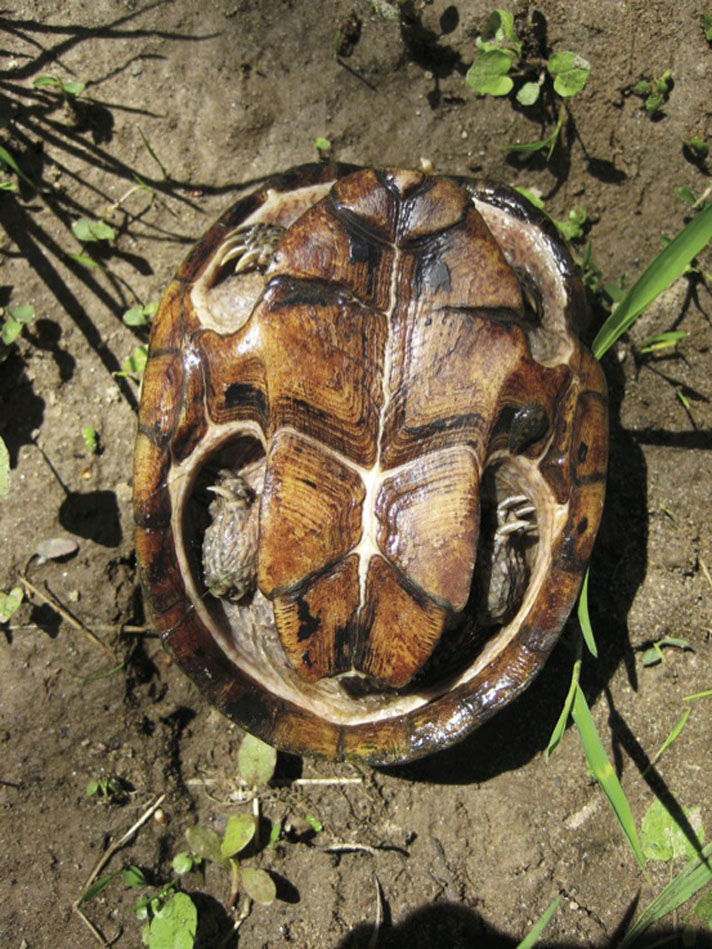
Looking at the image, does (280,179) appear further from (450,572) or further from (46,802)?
(46,802)

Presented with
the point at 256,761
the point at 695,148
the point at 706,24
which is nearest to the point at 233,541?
the point at 256,761

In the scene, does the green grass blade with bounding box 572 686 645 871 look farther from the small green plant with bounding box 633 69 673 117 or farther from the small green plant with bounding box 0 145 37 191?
the small green plant with bounding box 0 145 37 191

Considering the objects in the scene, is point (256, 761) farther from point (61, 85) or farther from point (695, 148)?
point (695, 148)

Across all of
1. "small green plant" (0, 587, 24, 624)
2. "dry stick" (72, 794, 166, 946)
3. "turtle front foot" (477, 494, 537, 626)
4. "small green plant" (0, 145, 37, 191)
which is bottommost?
"dry stick" (72, 794, 166, 946)

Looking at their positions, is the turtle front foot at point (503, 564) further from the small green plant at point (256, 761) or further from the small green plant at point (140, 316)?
the small green plant at point (140, 316)

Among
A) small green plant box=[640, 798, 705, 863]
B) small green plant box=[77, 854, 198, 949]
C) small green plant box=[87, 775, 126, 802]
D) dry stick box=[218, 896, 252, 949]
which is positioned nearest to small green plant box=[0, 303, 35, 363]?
small green plant box=[87, 775, 126, 802]

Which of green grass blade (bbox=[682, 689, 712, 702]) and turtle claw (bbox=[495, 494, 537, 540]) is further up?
turtle claw (bbox=[495, 494, 537, 540])

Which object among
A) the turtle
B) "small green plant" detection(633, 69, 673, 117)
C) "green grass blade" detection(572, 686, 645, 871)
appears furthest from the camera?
"small green plant" detection(633, 69, 673, 117)
